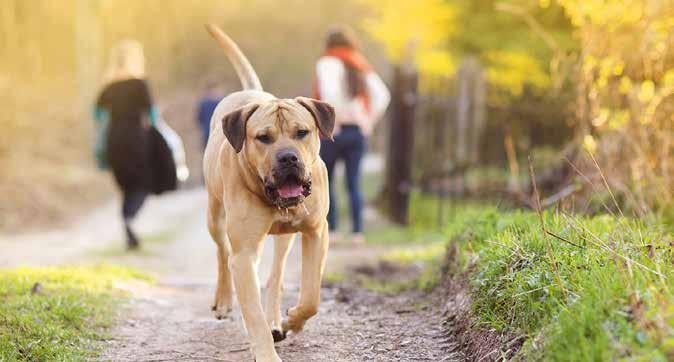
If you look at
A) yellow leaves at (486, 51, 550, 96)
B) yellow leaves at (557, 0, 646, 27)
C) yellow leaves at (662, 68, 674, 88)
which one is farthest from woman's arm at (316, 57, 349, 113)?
yellow leaves at (486, 51, 550, 96)

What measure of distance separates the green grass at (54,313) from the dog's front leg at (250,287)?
877 mm

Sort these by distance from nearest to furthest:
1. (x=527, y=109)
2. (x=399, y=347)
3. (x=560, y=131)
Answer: (x=399, y=347) < (x=527, y=109) < (x=560, y=131)

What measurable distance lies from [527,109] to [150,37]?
20.4m

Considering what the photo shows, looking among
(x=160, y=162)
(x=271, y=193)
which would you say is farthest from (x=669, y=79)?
(x=160, y=162)

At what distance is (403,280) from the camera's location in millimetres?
6746

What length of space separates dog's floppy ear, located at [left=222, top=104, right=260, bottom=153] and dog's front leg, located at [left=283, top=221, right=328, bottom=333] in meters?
0.66

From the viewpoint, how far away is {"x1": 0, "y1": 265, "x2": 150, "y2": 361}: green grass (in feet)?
13.0

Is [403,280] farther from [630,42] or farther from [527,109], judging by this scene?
[527,109]

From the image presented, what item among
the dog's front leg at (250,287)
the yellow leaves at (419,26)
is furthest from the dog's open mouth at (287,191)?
the yellow leaves at (419,26)

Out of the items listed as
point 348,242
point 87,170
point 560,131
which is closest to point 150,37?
point 87,170

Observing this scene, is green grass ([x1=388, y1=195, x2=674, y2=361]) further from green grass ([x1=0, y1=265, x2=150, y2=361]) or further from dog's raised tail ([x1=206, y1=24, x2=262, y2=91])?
green grass ([x1=0, y1=265, x2=150, y2=361])

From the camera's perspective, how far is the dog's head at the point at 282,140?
3.82 metres

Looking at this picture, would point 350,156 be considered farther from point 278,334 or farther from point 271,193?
point 271,193

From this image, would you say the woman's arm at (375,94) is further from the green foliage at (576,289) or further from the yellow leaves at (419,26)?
the yellow leaves at (419,26)
